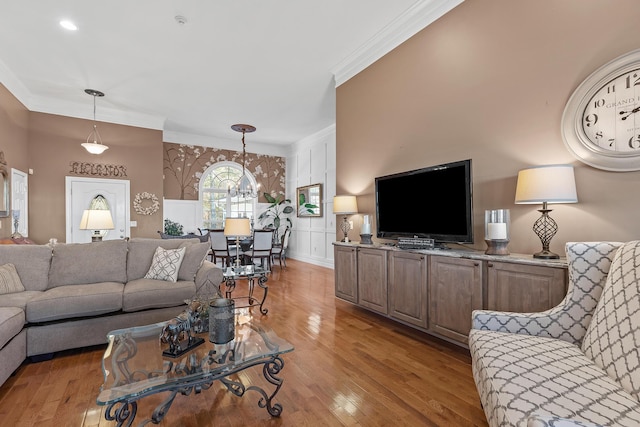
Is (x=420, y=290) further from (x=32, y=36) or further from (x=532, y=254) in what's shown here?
(x=32, y=36)

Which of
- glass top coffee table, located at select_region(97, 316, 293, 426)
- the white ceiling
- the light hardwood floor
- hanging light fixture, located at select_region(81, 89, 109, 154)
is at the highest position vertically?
the white ceiling

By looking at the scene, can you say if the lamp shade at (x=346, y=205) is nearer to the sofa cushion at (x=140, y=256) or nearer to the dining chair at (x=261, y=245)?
the sofa cushion at (x=140, y=256)

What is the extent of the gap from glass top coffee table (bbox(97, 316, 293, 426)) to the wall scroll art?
5173 millimetres

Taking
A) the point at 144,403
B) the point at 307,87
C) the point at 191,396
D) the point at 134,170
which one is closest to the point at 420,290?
the point at 191,396

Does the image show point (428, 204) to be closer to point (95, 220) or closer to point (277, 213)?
point (95, 220)

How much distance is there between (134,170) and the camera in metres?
6.35

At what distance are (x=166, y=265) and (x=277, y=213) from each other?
18.1 ft

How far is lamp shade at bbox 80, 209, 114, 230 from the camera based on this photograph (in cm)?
388

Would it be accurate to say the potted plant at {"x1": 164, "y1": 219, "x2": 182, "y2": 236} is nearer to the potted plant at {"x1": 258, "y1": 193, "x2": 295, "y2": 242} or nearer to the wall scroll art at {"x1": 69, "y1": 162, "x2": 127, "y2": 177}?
the wall scroll art at {"x1": 69, "y1": 162, "x2": 127, "y2": 177}

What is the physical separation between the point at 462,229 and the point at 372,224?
1.37 m

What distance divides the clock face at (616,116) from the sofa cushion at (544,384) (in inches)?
53.9

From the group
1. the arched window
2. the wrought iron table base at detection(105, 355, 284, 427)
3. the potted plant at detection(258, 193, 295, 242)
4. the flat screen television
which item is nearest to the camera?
the wrought iron table base at detection(105, 355, 284, 427)

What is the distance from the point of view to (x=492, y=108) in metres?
2.77

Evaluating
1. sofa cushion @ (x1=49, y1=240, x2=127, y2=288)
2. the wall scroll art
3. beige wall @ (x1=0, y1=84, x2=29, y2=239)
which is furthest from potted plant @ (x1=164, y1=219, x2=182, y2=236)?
sofa cushion @ (x1=49, y1=240, x2=127, y2=288)
